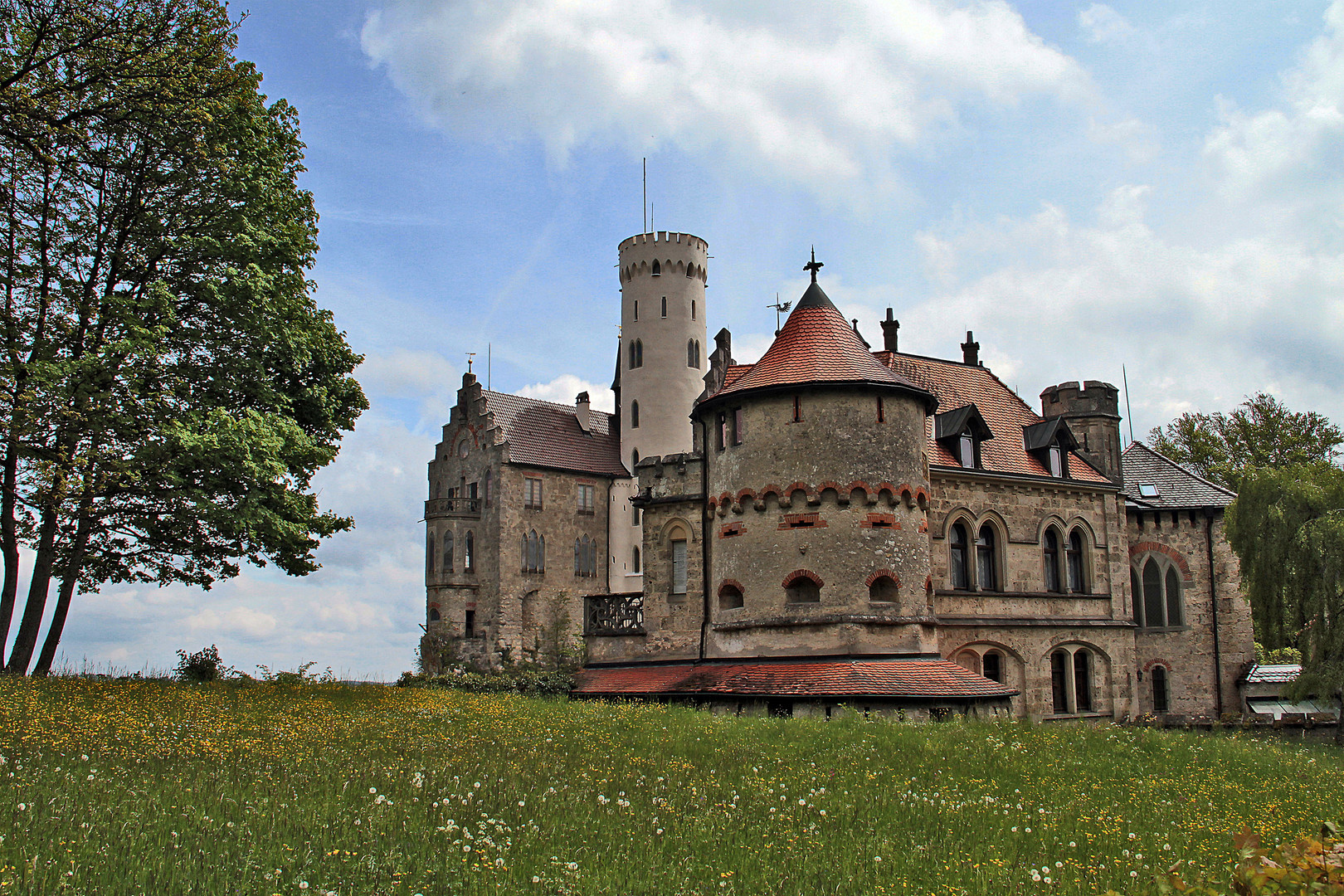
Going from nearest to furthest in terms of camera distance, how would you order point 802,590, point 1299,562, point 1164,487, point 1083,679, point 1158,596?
1. point 802,590
2. point 1299,562
3. point 1083,679
4. point 1158,596
5. point 1164,487

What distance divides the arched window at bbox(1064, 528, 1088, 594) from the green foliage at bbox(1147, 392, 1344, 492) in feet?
61.9

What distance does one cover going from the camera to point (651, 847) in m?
8.53

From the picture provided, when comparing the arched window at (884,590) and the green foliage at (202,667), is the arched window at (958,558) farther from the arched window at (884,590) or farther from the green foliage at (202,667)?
the green foliage at (202,667)

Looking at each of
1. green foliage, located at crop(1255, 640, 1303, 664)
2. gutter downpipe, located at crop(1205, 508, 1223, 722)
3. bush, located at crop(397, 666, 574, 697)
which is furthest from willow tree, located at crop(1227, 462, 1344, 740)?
bush, located at crop(397, 666, 574, 697)

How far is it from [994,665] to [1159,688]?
840cm

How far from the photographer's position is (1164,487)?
115 ft

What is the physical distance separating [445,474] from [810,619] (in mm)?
31870

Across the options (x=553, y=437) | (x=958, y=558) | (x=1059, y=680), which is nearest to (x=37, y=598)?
(x=958, y=558)

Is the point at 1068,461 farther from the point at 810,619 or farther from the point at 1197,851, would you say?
the point at 1197,851

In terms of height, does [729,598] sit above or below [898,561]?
below

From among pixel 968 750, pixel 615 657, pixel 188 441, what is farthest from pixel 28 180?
pixel 968 750

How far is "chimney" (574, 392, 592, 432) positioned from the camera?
173ft

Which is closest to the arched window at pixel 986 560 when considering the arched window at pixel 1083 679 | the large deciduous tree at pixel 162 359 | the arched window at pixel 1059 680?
the arched window at pixel 1059 680

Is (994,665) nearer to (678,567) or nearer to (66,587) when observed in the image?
(678,567)
